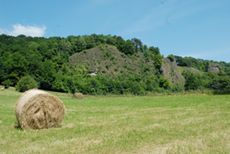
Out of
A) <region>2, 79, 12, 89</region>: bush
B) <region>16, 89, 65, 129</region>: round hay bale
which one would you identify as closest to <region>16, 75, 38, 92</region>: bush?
<region>2, 79, 12, 89</region>: bush

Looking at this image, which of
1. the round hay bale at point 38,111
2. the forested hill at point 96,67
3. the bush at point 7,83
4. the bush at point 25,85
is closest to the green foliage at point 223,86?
the forested hill at point 96,67

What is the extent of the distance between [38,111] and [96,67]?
104472 mm

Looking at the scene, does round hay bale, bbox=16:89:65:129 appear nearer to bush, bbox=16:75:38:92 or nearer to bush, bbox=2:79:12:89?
bush, bbox=16:75:38:92

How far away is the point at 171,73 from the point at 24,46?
173 feet

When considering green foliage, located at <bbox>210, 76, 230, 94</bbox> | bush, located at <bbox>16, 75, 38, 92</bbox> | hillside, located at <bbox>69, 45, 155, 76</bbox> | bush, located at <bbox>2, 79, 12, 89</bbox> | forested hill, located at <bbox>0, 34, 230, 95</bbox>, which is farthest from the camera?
hillside, located at <bbox>69, 45, 155, 76</bbox>

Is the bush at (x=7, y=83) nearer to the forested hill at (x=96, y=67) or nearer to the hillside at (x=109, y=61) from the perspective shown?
the forested hill at (x=96, y=67)

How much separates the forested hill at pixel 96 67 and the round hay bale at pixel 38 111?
51.4 m

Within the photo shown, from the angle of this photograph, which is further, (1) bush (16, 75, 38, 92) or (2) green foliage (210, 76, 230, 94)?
(1) bush (16, 75, 38, 92)

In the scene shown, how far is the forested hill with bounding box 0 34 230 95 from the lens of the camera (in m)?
86.2

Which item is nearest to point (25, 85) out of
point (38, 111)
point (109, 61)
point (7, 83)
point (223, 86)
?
point (7, 83)

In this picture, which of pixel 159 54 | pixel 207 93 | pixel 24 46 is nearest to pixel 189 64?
pixel 159 54

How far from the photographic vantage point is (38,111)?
48.1 feet

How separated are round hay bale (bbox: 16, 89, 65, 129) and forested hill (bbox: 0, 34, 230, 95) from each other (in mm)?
51444

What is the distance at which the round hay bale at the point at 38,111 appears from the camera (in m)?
14.1
